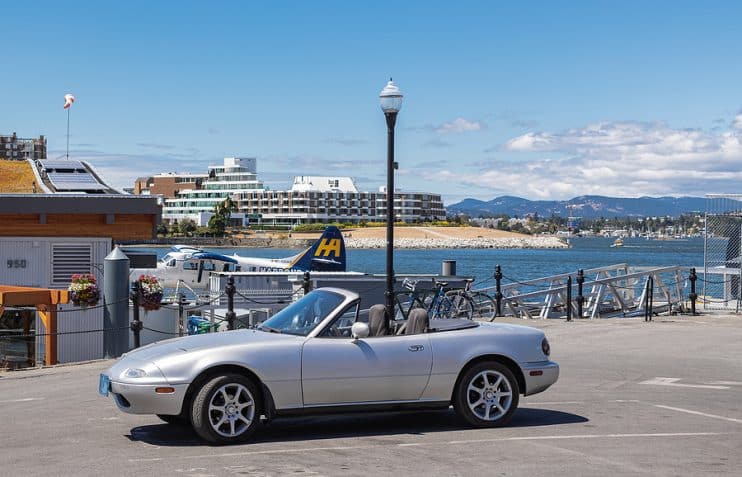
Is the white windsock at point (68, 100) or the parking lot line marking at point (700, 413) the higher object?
the white windsock at point (68, 100)

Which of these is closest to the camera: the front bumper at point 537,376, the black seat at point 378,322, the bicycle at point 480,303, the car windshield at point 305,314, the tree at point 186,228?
the car windshield at point 305,314

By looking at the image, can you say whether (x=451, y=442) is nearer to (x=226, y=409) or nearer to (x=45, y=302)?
(x=226, y=409)

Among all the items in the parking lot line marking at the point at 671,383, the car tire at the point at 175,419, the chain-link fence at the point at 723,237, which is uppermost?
the chain-link fence at the point at 723,237

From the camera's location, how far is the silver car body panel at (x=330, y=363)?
9289 millimetres

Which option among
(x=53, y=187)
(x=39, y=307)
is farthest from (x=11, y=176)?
(x=39, y=307)

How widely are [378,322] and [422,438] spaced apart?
49.9 inches

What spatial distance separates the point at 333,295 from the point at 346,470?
2405 mm

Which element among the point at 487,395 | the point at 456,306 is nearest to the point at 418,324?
the point at 487,395

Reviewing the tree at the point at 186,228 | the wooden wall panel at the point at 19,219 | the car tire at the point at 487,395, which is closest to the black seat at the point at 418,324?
the car tire at the point at 487,395

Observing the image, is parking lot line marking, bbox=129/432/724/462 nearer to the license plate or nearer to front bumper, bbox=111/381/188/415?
front bumper, bbox=111/381/188/415

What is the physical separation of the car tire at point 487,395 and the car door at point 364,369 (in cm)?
48

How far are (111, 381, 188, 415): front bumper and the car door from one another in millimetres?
1210

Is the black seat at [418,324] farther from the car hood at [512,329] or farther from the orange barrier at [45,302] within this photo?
the orange barrier at [45,302]

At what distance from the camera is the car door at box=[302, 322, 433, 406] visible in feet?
31.6
